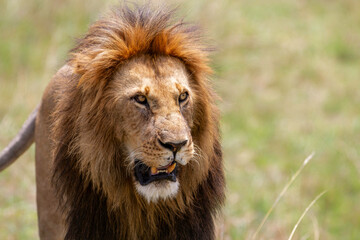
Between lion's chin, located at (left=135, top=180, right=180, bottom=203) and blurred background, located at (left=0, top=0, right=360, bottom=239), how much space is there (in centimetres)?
191

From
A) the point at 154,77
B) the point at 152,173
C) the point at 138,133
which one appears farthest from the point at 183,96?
the point at 152,173

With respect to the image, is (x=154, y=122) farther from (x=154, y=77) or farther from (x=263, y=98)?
(x=263, y=98)

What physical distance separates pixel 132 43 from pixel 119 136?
1.47ft

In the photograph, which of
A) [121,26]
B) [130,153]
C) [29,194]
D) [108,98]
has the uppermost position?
[121,26]

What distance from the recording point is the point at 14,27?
788 centimetres

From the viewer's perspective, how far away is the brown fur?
124 inches

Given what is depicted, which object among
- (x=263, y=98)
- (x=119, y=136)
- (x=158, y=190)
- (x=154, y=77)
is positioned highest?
(x=154, y=77)

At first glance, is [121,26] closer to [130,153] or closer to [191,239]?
[130,153]

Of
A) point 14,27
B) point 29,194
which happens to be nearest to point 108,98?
point 29,194

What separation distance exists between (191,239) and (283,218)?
285cm

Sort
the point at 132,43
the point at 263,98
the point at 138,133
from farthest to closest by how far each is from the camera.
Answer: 1. the point at 263,98
2. the point at 132,43
3. the point at 138,133

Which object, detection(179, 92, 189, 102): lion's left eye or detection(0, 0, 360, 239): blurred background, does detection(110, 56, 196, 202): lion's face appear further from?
detection(0, 0, 360, 239): blurred background

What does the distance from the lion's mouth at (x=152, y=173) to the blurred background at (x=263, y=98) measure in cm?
191

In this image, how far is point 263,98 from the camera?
28.4 feet
